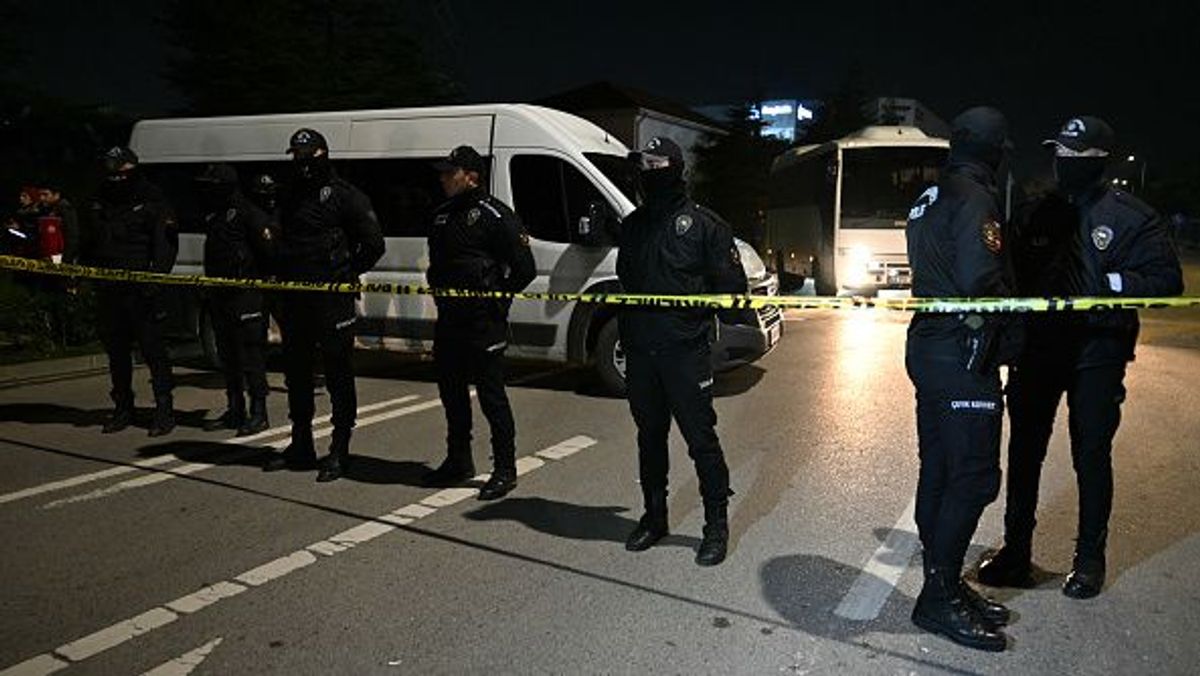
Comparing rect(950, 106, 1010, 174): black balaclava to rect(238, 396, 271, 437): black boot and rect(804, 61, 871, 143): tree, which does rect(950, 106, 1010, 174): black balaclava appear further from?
rect(804, 61, 871, 143): tree

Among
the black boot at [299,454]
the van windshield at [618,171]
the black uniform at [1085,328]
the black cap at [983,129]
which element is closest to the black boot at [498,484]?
the black boot at [299,454]

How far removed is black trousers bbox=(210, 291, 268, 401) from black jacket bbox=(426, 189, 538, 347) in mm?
2301

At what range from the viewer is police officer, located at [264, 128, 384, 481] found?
5359 mm

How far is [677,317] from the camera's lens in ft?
13.3

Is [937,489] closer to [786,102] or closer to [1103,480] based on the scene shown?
[1103,480]

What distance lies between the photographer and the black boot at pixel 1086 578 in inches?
148

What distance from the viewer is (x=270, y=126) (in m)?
9.20

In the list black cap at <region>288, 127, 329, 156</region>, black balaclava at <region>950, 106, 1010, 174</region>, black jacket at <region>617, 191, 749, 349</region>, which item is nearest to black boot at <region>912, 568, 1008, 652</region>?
black jacket at <region>617, 191, 749, 349</region>

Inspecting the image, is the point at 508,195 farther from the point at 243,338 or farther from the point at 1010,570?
the point at 1010,570

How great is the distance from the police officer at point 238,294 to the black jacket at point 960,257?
484 centimetres

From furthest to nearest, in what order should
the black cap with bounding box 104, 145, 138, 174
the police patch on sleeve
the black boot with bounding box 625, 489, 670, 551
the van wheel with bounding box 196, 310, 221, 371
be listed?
the van wheel with bounding box 196, 310, 221, 371, the black cap with bounding box 104, 145, 138, 174, the black boot with bounding box 625, 489, 670, 551, the police patch on sleeve

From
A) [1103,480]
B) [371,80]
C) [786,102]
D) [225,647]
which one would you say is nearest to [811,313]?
[1103,480]

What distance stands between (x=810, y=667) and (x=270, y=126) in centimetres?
797

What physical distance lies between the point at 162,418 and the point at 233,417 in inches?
19.2
